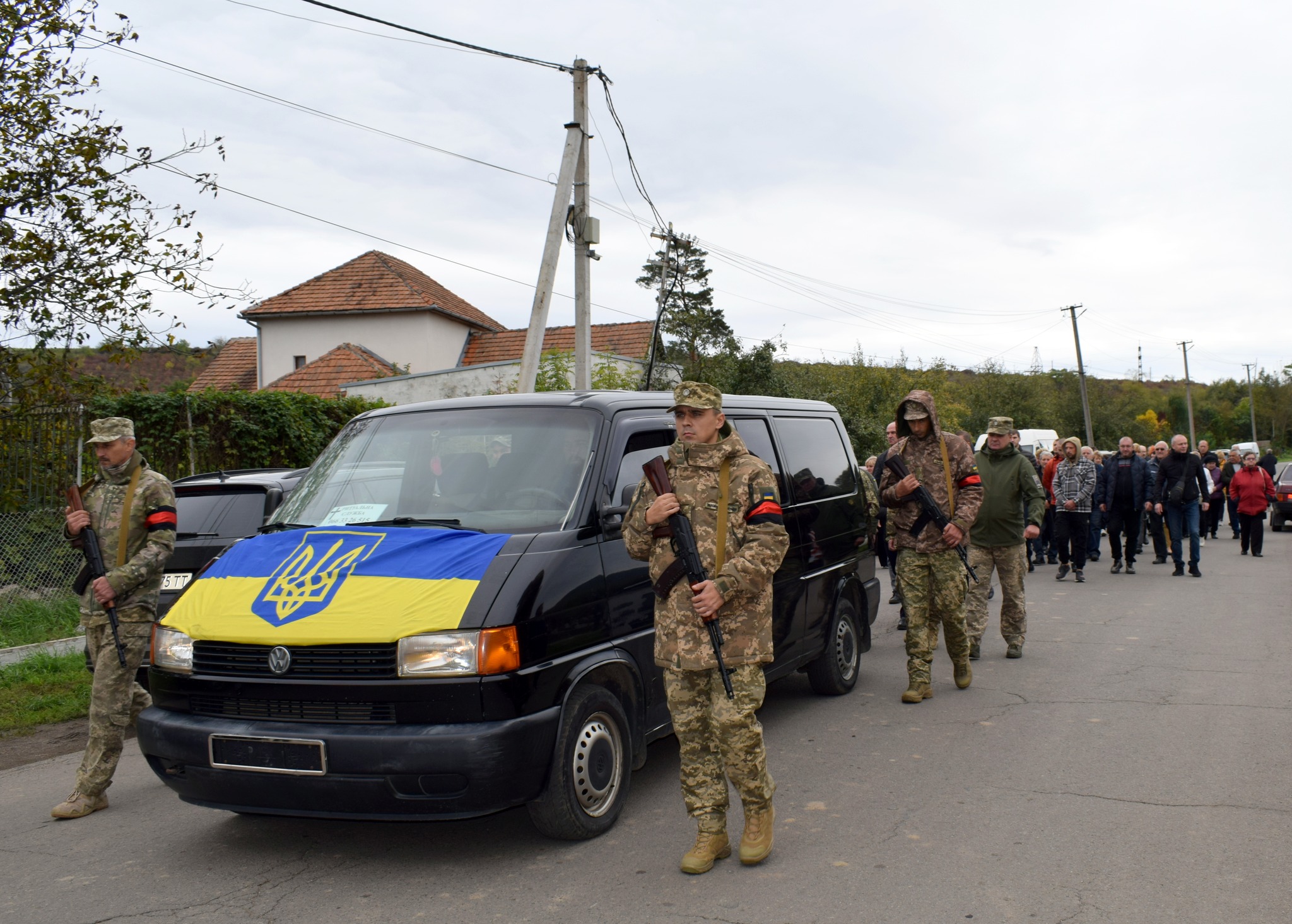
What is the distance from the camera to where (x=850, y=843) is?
4434 mm

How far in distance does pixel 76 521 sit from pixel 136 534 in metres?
0.28

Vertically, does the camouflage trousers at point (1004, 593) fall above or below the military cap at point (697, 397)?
below

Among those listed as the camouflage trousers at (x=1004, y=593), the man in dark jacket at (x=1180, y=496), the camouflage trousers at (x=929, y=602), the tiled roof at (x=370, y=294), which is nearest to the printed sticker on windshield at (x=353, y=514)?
the camouflage trousers at (x=929, y=602)

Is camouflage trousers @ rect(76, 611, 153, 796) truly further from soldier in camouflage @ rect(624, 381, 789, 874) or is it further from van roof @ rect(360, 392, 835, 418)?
soldier in camouflage @ rect(624, 381, 789, 874)

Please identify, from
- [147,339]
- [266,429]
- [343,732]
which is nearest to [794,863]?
[343,732]

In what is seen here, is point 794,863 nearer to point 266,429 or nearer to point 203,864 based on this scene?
point 203,864

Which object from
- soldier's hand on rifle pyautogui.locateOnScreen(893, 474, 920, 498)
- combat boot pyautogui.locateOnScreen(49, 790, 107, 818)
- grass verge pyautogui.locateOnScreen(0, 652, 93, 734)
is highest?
soldier's hand on rifle pyautogui.locateOnScreen(893, 474, 920, 498)

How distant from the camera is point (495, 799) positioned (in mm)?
3963

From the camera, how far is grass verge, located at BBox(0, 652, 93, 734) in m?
7.30

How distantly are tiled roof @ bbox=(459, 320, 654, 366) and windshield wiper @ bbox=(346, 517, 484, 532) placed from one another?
28545 mm

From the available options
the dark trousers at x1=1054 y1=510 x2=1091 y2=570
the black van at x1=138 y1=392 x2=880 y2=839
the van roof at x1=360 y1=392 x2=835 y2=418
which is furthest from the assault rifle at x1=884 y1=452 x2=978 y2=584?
the dark trousers at x1=1054 y1=510 x2=1091 y2=570

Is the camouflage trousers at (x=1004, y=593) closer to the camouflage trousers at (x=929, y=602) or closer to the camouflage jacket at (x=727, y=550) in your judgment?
the camouflage trousers at (x=929, y=602)

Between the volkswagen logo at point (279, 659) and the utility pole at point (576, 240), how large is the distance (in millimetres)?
9195

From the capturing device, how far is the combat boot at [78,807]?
16.9 feet
